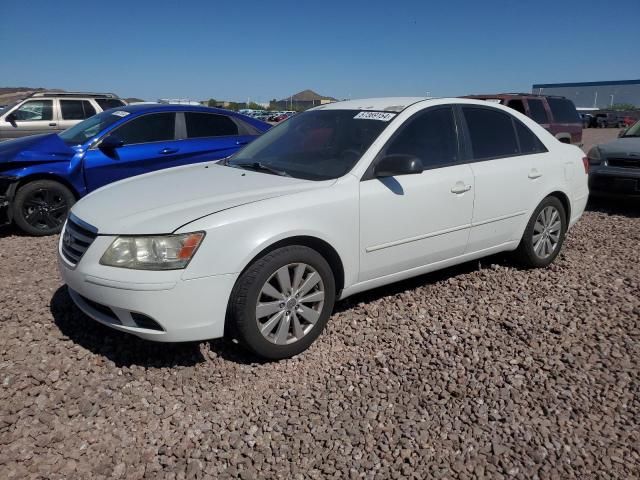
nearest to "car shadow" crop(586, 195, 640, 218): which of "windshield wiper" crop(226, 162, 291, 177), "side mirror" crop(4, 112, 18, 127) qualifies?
"windshield wiper" crop(226, 162, 291, 177)

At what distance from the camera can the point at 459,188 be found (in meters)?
3.93

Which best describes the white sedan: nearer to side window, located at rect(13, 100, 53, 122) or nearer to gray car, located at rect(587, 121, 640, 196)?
gray car, located at rect(587, 121, 640, 196)

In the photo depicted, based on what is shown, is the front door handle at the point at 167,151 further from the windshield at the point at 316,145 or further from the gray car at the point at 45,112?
the gray car at the point at 45,112

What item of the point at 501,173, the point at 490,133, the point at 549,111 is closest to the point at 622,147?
the point at 549,111

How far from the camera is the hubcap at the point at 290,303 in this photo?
10.1 ft

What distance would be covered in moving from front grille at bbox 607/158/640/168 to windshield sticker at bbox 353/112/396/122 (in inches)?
208

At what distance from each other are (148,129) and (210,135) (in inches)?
32.3

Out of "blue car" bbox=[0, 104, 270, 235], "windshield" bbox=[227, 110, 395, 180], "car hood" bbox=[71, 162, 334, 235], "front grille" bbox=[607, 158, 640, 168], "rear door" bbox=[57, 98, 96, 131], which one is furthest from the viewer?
"rear door" bbox=[57, 98, 96, 131]

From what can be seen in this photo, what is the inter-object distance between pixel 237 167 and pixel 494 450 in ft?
8.68

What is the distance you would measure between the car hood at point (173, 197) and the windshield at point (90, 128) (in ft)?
9.45

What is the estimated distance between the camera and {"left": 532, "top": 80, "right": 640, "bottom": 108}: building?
75562 mm

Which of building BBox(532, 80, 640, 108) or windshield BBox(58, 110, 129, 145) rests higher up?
building BBox(532, 80, 640, 108)

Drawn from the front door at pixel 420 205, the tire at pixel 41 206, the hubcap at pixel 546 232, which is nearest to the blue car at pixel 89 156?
the tire at pixel 41 206

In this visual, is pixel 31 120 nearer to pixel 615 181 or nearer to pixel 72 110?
pixel 72 110
